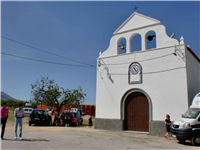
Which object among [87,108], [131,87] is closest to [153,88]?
[131,87]

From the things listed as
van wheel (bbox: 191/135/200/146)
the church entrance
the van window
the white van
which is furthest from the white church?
van wheel (bbox: 191/135/200/146)

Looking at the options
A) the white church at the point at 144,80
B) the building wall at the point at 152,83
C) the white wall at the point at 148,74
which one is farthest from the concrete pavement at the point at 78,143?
the white wall at the point at 148,74

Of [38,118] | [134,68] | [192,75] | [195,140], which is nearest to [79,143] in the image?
[195,140]

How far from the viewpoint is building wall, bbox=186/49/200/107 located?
42.3 feet

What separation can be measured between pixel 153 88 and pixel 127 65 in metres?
2.86

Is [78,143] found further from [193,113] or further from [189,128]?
[193,113]

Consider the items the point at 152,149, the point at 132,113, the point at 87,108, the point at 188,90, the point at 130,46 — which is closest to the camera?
the point at 152,149

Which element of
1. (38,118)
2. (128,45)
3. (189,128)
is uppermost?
(128,45)

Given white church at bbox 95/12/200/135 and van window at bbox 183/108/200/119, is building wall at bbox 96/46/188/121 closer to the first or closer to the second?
white church at bbox 95/12/200/135

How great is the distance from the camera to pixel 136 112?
47.0 ft

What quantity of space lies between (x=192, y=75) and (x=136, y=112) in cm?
496

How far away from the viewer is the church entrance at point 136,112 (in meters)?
13.9

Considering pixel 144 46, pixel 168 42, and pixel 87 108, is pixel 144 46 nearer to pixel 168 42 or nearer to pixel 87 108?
pixel 168 42

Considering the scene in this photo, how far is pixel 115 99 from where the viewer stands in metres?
15.3
